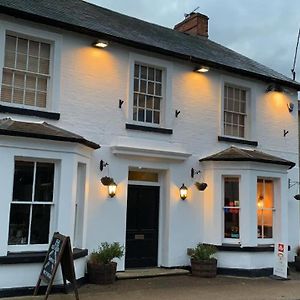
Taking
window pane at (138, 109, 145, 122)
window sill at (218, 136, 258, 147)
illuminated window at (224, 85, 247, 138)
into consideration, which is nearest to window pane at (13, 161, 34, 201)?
window pane at (138, 109, 145, 122)

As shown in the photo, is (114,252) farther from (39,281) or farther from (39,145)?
(39,145)

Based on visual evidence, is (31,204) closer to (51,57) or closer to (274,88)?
(51,57)

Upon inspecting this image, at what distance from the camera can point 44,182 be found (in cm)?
953

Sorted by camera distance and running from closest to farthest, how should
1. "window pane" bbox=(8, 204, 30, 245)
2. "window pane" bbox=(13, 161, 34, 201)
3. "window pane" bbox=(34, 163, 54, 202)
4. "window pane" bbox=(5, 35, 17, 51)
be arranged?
"window pane" bbox=(8, 204, 30, 245), "window pane" bbox=(13, 161, 34, 201), "window pane" bbox=(34, 163, 54, 202), "window pane" bbox=(5, 35, 17, 51)

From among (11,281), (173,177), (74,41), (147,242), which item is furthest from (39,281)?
(74,41)

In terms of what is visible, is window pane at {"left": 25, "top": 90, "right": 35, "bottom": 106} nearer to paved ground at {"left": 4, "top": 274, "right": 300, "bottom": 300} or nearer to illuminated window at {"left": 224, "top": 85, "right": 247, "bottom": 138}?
paved ground at {"left": 4, "top": 274, "right": 300, "bottom": 300}

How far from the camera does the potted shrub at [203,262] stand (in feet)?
37.9

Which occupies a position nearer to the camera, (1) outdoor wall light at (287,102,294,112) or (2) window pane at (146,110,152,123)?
(2) window pane at (146,110,152,123)

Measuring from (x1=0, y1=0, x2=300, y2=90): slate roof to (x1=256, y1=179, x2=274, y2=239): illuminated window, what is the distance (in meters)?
3.40

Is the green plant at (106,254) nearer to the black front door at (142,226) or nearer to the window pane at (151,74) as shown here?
the black front door at (142,226)

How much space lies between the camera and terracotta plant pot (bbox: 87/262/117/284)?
10070mm

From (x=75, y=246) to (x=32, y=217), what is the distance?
1350 millimetres

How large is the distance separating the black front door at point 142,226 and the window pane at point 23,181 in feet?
10.2

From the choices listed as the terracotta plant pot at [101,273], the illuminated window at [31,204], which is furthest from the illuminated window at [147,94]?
the terracotta plant pot at [101,273]
